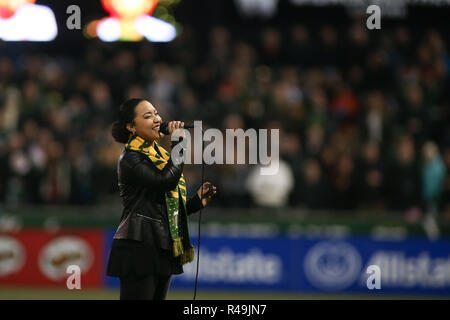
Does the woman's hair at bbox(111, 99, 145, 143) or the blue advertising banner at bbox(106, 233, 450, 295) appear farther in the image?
the blue advertising banner at bbox(106, 233, 450, 295)

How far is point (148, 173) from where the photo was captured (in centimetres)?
462

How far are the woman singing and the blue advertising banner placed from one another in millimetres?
6101

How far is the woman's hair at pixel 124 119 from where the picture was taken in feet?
15.9

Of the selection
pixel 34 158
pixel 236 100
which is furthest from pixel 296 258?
pixel 34 158

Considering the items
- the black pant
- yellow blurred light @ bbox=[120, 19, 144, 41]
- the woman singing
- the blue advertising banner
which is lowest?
the blue advertising banner

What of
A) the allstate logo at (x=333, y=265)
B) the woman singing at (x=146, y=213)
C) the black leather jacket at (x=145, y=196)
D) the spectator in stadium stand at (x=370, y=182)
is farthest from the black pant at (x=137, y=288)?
the spectator in stadium stand at (x=370, y=182)

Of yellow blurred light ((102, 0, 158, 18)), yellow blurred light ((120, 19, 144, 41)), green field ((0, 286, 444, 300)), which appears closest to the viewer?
green field ((0, 286, 444, 300))

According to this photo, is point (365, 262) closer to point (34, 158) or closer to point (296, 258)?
point (296, 258)

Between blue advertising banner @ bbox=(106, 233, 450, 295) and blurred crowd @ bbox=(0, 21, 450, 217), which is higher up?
blurred crowd @ bbox=(0, 21, 450, 217)

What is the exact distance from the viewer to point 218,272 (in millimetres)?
11000

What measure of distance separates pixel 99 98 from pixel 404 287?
593 centimetres

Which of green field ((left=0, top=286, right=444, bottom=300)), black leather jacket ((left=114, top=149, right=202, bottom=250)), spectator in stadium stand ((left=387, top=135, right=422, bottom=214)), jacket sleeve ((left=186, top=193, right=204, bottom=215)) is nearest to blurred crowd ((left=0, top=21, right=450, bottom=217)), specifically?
spectator in stadium stand ((left=387, top=135, right=422, bottom=214))

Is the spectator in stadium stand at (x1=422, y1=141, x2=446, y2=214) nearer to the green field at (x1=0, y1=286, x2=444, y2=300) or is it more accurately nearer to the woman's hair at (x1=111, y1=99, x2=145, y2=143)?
the green field at (x1=0, y1=286, x2=444, y2=300)

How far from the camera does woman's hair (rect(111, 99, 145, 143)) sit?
4836 mm
